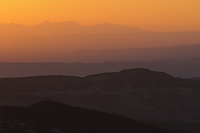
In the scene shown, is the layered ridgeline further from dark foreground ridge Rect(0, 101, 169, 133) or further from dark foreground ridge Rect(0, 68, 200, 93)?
dark foreground ridge Rect(0, 101, 169, 133)

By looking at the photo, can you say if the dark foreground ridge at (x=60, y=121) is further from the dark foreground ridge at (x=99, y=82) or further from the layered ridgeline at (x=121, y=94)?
the dark foreground ridge at (x=99, y=82)

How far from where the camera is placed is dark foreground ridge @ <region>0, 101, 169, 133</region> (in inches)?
1873

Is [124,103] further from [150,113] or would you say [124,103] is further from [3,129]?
[3,129]

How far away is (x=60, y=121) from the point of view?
51.6 m

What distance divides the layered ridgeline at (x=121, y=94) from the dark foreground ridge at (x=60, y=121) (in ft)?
181

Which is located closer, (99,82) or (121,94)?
(121,94)

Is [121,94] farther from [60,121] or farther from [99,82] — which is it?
[60,121]

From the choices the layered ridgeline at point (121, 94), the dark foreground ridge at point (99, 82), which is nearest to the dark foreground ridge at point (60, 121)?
the layered ridgeline at point (121, 94)

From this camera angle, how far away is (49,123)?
4966 cm

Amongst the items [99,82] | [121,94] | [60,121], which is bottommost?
[121,94]

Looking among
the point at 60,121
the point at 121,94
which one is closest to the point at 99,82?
the point at 121,94

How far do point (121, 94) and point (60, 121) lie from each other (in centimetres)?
7547

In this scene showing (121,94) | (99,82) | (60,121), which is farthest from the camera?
(99,82)

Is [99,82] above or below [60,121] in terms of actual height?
above
